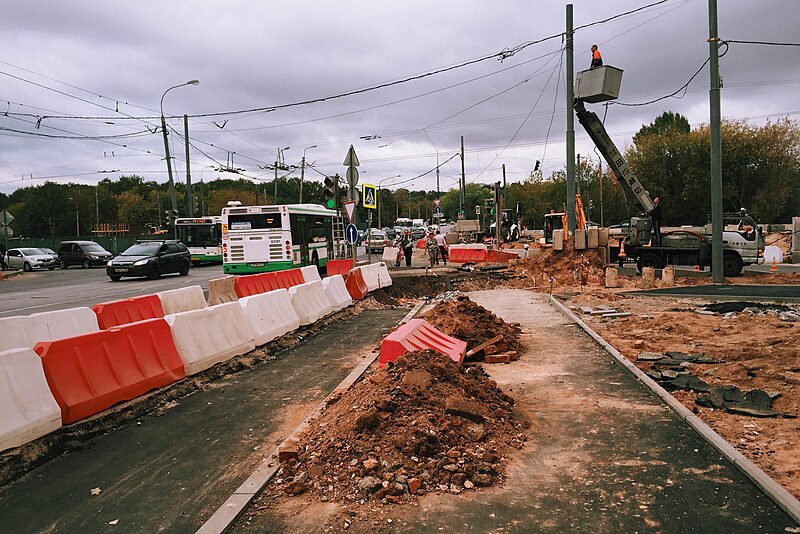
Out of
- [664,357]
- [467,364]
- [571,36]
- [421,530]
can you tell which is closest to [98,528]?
[421,530]

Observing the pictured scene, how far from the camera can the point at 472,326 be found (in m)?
10.1

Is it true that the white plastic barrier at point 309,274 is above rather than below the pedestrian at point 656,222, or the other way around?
below

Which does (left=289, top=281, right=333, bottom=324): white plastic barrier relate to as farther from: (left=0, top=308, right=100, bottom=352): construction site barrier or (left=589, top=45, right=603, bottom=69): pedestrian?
(left=589, top=45, right=603, bottom=69): pedestrian

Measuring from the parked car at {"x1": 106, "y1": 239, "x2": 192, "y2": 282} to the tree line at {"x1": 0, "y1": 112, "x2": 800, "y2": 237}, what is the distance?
9638 millimetres

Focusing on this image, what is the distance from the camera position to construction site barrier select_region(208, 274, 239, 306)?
45.8 feet

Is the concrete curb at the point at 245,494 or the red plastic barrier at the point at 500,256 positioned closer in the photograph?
the concrete curb at the point at 245,494

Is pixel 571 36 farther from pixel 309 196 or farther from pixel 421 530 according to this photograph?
pixel 309 196

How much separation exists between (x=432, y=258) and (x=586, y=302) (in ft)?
51.2

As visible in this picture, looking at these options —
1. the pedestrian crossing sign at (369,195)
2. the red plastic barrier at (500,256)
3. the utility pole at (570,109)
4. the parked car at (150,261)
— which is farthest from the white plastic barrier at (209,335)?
the red plastic barrier at (500,256)

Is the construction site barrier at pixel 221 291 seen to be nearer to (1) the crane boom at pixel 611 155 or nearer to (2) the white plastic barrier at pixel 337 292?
(2) the white plastic barrier at pixel 337 292

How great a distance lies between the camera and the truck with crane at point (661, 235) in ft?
71.7

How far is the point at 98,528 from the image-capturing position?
4008mm

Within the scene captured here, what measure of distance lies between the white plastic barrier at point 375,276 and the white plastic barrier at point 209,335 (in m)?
9.12

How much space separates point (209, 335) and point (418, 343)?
2916 millimetres
